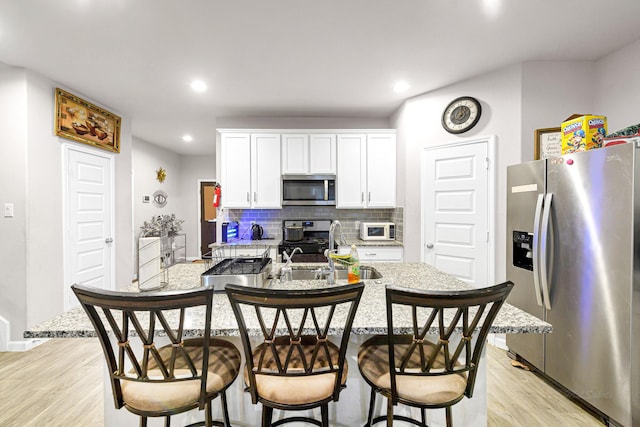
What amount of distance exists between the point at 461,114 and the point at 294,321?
280 centimetres

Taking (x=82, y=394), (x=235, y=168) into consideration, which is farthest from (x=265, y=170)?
(x=82, y=394)

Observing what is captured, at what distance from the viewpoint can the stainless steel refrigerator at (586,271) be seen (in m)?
1.58

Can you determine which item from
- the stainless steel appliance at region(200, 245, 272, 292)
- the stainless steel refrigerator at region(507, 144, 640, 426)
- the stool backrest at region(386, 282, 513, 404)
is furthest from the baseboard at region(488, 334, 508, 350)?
the stainless steel appliance at region(200, 245, 272, 292)

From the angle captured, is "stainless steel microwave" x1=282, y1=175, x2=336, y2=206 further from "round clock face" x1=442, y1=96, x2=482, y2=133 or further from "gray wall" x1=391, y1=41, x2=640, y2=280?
"gray wall" x1=391, y1=41, x2=640, y2=280

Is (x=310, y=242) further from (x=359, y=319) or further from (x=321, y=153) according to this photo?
(x=359, y=319)

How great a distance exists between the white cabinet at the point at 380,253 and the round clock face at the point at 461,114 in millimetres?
1522

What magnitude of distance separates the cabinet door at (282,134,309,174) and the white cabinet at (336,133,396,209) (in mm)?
447

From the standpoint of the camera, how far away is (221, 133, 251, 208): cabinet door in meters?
3.79

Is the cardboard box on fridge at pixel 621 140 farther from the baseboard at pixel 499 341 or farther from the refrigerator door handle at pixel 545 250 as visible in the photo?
the baseboard at pixel 499 341

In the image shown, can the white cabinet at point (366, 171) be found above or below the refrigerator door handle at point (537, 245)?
above

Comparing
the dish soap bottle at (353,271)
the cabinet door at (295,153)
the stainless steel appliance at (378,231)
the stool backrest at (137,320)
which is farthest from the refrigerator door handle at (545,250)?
the cabinet door at (295,153)

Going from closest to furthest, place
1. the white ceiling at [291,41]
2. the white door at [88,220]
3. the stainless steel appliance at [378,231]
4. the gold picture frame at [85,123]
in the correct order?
A: the white ceiling at [291,41] → the gold picture frame at [85,123] → the white door at [88,220] → the stainless steel appliance at [378,231]

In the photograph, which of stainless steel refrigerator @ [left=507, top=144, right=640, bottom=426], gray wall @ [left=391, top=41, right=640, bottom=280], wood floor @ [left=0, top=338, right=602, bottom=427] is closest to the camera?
stainless steel refrigerator @ [left=507, top=144, right=640, bottom=426]

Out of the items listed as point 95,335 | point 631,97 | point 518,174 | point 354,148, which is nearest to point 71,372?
point 95,335
